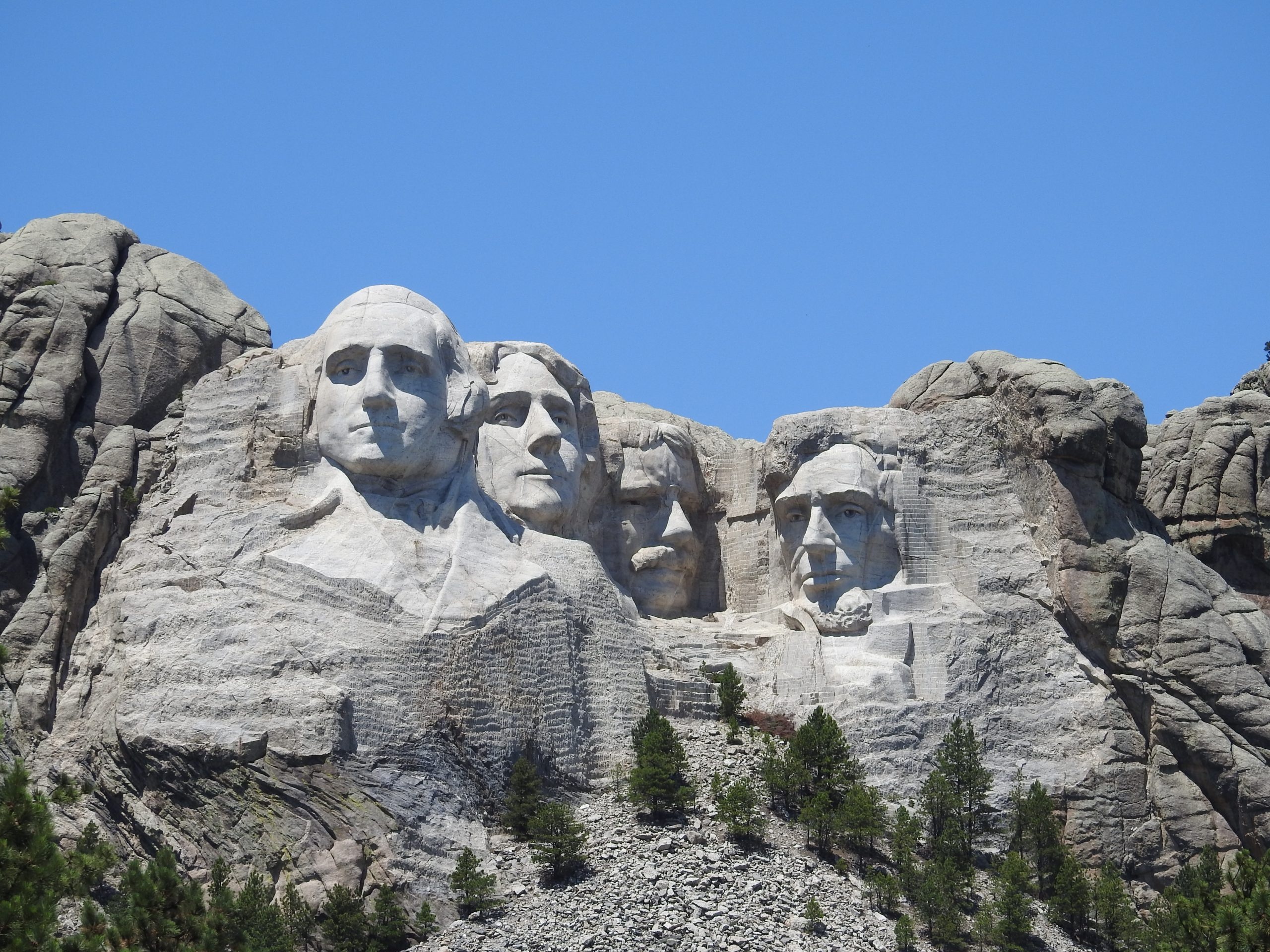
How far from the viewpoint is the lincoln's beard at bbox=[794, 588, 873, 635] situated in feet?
109

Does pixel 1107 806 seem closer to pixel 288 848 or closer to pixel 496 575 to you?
pixel 496 575

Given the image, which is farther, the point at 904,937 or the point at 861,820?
the point at 861,820

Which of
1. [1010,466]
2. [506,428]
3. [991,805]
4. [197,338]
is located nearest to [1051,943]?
[991,805]

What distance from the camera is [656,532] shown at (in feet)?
114

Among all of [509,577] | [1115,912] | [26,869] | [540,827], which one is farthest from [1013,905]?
[26,869]

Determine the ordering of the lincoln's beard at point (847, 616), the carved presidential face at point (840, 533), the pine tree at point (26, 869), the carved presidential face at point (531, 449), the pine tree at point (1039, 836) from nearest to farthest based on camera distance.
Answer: the pine tree at point (26, 869) < the pine tree at point (1039, 836) < the carved presidential face at point (531, 449) < the lincoln's beard at point (847, 616) < the carved presidential face at point (840, 533)

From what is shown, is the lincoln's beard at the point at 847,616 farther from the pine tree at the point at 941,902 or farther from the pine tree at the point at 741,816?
the pine tree at the point at 941,902

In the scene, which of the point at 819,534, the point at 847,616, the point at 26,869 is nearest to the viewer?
the point at 26,869

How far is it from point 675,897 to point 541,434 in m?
7.48

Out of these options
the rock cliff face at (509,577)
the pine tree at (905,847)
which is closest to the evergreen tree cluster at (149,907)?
the rock cliff face at (509,577)

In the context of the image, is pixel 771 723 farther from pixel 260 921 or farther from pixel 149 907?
pixel 149 907

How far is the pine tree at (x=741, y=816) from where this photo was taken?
2941 cm

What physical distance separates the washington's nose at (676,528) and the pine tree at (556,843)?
6.70 m

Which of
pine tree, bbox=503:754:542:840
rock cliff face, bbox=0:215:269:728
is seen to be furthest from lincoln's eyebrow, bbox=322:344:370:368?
pine tree, bbox=503:754:542:840
